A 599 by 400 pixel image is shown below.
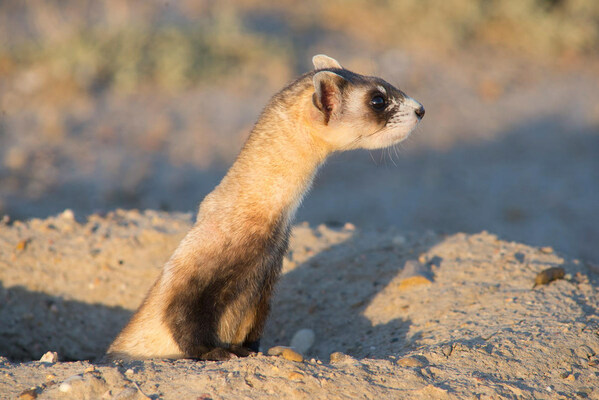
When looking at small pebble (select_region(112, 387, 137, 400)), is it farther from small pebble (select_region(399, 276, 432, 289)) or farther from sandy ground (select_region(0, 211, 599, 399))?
small pebble (select_region(399, 276, 432, 289))

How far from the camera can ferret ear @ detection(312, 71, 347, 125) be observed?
4.00m

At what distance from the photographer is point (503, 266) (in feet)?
17.3

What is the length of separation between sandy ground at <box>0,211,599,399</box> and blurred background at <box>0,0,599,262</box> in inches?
98.2

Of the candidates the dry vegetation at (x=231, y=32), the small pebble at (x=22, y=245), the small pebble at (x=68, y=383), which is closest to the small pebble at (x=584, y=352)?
the small pebble at (x=68, y=383)

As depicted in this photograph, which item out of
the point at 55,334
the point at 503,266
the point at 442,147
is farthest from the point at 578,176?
the point at 55,334

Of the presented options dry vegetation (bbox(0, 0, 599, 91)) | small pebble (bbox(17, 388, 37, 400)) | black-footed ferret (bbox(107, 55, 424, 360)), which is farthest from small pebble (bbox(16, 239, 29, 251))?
dry vegetation (bbox(0, 0, 599, 91))

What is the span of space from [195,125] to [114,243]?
469cm

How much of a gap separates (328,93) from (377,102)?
35 cm

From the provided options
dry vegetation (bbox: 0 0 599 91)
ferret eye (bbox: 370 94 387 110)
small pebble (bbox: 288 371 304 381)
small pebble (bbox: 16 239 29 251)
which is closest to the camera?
small pebble (bbox: 288 371 304 381)

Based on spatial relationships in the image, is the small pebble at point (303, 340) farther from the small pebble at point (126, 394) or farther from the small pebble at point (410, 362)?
the small pebble at point (126, 394)

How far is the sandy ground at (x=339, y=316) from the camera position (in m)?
3.42

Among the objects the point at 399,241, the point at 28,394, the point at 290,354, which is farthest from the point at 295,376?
the point at 399,241

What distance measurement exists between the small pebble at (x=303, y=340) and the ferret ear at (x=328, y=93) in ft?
6.30

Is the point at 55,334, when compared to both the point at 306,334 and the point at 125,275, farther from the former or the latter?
the point at 306,334
